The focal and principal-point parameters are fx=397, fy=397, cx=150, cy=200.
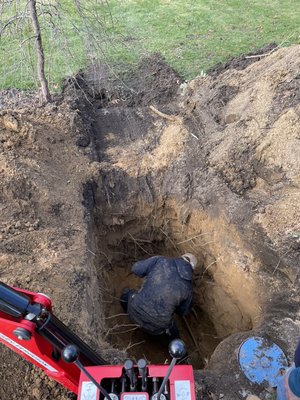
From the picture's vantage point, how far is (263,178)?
216 inches

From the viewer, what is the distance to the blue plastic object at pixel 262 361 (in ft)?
11.9

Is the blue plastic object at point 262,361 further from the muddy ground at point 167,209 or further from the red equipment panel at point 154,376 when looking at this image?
the red equipment panel at point 154,376

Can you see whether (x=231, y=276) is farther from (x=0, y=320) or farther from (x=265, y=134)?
(x=0, y=320)

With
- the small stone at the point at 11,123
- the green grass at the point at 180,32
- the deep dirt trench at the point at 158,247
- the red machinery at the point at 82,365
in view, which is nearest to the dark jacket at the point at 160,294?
the deep dirt trench at the point at 158,247

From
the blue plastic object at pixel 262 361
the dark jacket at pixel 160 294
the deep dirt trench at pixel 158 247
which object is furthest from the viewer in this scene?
the deep dirt trench at pixel 158 247

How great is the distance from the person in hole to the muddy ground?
0.42 meters

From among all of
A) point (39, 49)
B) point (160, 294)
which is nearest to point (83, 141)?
point (39, 49)

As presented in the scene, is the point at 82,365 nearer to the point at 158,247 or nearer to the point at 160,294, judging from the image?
the point at 160,294

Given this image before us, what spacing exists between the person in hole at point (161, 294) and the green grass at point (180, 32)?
15.1ft

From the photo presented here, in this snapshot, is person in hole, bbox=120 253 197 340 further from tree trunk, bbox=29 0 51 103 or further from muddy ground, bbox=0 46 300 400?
tree trunk, bbox=29 0 51 103

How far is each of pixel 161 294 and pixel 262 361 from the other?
1340mm

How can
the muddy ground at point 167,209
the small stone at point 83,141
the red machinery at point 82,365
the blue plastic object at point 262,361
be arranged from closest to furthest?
the red machinery at point 82,365, the blue plastic object at point 262,361, the muddy ground at point 167,209, the small stone at point 83,141

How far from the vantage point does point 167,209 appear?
223 inches

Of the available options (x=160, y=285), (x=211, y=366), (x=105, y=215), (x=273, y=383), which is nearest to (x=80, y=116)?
(x=105, y=215)
